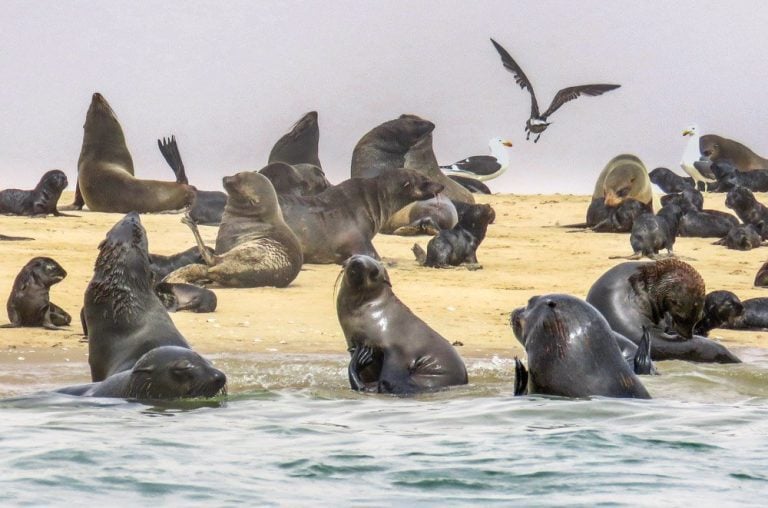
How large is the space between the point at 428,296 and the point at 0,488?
7898 millimetres

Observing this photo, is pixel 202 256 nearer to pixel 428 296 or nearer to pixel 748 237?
pixel 428 296

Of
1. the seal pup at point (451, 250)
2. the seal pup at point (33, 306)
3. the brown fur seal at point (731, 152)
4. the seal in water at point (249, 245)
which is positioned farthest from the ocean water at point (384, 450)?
the brown fur seal at point (731, 152)

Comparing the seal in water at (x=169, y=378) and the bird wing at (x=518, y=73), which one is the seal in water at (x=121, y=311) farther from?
the bird wing at (x=518, y=73)

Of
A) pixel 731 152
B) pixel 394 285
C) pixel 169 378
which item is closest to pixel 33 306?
pixel 394 285

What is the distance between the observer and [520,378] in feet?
23.6

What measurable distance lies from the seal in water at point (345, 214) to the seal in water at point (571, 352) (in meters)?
8.25

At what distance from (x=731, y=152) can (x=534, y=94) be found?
20.5 ft

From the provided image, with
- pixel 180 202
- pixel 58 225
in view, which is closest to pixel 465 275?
pixel 58 225

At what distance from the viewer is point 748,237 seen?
17.0 metres

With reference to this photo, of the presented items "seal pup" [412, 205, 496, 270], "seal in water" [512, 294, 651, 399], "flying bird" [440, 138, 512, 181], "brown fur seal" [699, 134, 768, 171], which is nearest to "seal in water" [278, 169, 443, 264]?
"seal pup" [412, 205, 496, 270]

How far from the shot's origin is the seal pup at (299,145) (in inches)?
845

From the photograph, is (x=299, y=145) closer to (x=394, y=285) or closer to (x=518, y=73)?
(x=518, y=73)

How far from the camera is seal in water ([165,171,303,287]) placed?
1336 centimetres

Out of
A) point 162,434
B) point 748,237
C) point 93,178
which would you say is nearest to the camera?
point 162,434
